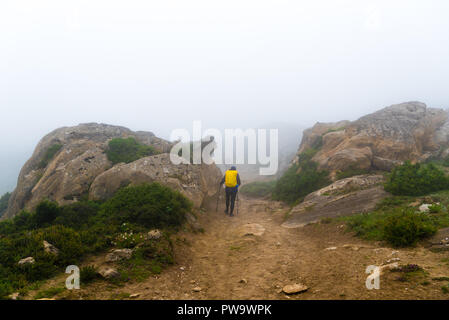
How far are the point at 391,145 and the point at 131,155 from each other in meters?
20.1

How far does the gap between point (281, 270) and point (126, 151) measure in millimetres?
14206

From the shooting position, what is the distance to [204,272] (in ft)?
22.3

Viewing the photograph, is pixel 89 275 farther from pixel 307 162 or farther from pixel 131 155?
pixel 307 162

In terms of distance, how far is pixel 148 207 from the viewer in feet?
31.0

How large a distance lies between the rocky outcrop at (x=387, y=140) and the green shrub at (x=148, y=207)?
11776 mm

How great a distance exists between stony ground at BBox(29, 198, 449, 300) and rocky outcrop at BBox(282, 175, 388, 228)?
4.85 ft

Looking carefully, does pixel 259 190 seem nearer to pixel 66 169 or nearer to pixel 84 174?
pixel 84 174

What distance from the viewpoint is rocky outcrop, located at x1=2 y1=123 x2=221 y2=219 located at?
1327 centimetres

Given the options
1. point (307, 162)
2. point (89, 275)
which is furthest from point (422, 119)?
point (89, 275)

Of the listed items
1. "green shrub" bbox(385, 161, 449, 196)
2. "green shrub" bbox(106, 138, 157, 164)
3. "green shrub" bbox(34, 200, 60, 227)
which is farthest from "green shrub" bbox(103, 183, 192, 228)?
"green shrub" bbox(385, 161, 449, 196)

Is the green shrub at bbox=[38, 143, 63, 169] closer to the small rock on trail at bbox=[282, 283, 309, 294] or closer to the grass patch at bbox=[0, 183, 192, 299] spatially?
the grass patch at bbox=[0, 183, 192, 299]

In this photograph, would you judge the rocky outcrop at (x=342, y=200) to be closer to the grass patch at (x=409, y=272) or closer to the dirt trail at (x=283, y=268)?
the dirt trail at (x=283, y=268)

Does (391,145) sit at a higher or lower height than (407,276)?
higher

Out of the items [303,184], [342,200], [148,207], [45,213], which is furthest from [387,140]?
[45,213]
